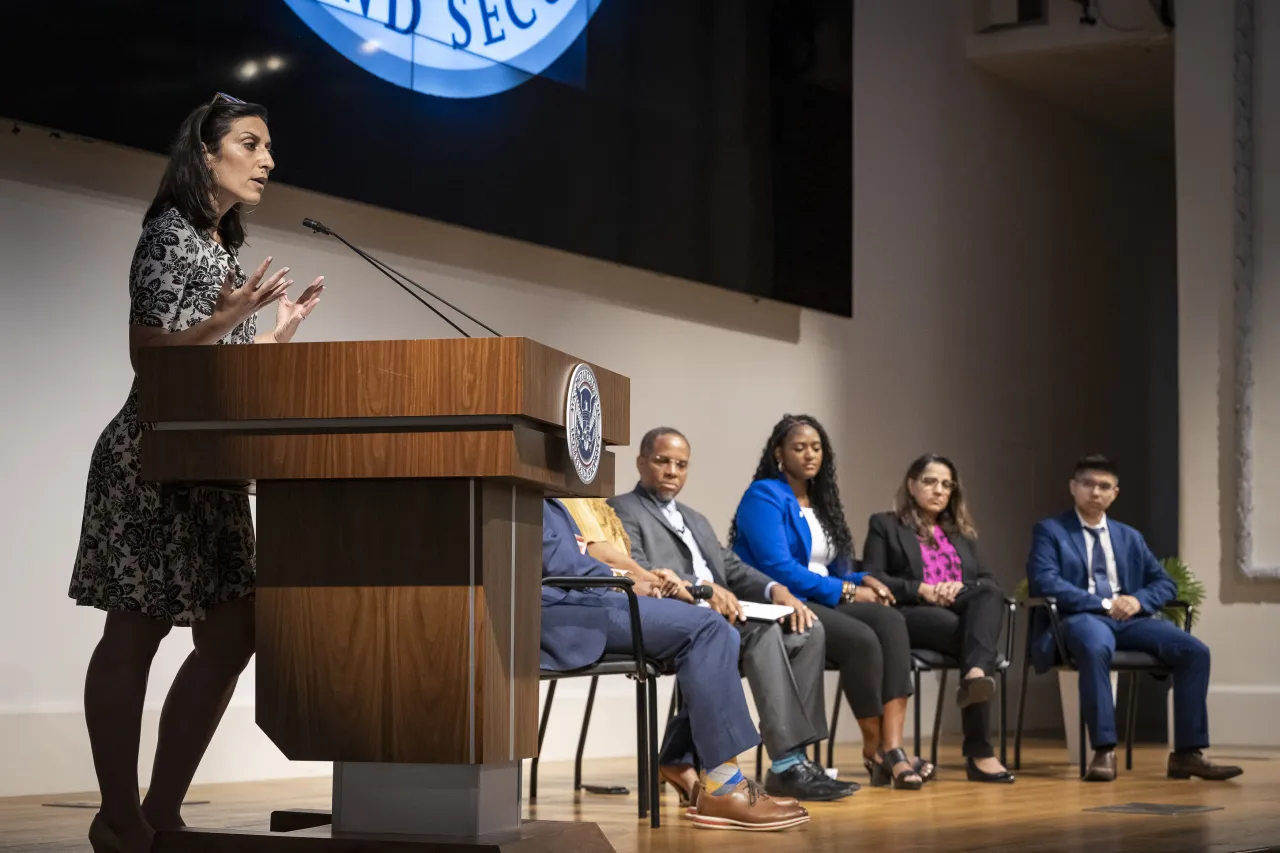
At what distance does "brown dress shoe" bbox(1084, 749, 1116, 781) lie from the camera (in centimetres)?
522

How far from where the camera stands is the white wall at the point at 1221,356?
7.07 metres

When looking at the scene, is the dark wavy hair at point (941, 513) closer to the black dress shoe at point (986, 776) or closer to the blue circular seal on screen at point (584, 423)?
the black dress shoe at point (986, 776)

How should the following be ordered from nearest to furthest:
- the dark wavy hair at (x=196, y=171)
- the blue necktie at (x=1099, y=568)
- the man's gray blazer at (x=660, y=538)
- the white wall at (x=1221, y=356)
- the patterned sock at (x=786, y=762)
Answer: the dark wavy hair at (x=196, y=171), the patterned sock at (x=786, y=762), the man's gray blazer at (x=660, y=538), the blue necktie at (x=1099, y=568), the white wall at (x=1221, y=356)

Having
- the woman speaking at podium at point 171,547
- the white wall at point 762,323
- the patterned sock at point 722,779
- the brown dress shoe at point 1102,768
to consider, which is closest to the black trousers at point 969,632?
the brown dress shoe at point 1102,768

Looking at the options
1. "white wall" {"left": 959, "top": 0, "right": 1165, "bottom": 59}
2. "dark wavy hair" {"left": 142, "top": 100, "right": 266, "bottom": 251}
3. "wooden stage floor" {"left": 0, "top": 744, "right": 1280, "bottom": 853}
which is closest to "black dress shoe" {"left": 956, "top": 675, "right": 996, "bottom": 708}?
"wooden stage floor" {"left": 0, "top": 744, "right": 1280, "bottom": 853}

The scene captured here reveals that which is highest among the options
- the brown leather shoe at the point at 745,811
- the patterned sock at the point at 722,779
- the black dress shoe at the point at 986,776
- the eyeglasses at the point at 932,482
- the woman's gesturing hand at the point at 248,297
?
the woman's gesturing hand at the point at 248,297

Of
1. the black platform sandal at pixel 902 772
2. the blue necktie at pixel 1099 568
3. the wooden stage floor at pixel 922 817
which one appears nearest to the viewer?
the wooden stage floor at pixel 922 817

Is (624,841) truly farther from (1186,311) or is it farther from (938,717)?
(1186,311)

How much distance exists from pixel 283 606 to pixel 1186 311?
5.96 m

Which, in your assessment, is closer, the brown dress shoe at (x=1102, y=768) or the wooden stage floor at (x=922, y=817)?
the wooden stage floor at (x=922, y=817)

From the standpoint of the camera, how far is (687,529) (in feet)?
14.9

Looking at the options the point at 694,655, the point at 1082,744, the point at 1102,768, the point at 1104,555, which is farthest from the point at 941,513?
the point at 694,655

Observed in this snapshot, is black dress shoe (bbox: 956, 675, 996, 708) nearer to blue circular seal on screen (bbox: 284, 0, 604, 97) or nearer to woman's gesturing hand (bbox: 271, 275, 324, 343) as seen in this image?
blue circular seal on screen (bbox: 284, 0, 604, 97)

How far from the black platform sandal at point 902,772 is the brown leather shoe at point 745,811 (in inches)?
48.7
